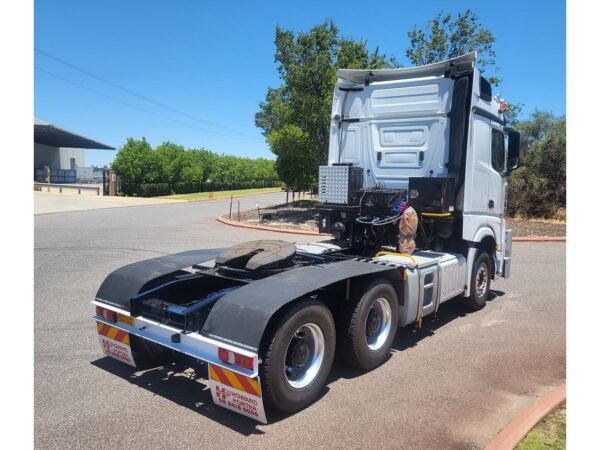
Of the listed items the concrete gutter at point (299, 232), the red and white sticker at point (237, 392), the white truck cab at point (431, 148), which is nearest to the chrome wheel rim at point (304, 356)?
the red and white sticker at point (237, 392)

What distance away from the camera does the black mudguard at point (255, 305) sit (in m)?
3.67

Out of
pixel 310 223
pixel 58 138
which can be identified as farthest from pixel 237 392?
pixel 58 138

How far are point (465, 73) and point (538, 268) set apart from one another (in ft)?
20.4

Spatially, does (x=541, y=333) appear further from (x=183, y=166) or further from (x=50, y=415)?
(x=183, y=166)

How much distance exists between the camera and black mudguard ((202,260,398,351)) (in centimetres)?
367

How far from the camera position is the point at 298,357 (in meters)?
4.21

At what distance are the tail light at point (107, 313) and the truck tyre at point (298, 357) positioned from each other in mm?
1782

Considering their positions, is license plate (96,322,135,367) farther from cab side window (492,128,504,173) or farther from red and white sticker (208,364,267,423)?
cab side window (492,128,504,173)

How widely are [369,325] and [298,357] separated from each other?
1166 millimetres

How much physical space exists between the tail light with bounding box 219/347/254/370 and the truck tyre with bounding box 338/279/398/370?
56.2 inches

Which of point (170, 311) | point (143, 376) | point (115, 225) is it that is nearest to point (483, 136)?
point (170, 311)

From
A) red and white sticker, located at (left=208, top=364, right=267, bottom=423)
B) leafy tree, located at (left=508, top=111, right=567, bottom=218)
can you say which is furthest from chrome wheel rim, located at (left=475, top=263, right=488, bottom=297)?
leafy tree, located at (left=508, top=111, right=567, bottom=218)

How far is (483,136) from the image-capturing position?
6.90 meters

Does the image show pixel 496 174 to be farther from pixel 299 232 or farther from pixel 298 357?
pixel 299 232
